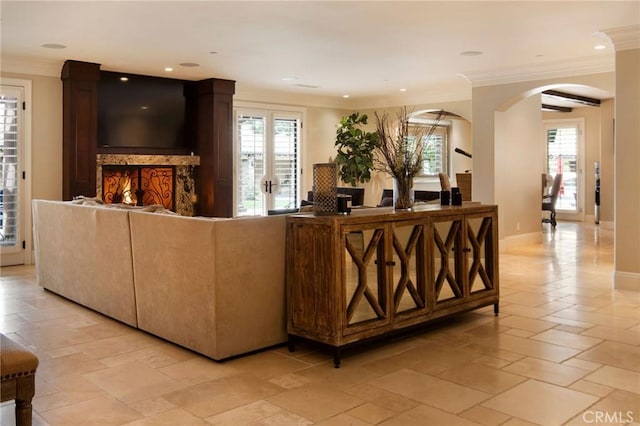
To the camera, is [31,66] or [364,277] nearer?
[364,277]

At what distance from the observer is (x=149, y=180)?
8.86 metres

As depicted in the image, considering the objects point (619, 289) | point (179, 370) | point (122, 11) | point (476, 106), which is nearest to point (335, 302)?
point (179, 370)

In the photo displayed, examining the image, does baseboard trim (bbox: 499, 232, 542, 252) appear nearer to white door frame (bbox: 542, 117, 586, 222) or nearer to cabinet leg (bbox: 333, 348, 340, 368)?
white door frame (bbox: 542, 117, 586, 222)

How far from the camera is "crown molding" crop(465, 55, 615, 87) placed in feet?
24.2

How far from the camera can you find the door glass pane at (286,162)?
1072 cm

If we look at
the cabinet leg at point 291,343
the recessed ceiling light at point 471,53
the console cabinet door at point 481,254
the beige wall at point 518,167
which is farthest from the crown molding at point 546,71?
the cabinet leg at point 291,343

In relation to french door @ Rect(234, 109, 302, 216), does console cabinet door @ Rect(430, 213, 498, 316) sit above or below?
below

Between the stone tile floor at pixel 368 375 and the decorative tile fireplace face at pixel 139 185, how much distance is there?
3535 millimetres

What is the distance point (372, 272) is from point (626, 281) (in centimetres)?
362

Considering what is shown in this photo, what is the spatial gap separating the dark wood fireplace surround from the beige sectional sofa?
335cm

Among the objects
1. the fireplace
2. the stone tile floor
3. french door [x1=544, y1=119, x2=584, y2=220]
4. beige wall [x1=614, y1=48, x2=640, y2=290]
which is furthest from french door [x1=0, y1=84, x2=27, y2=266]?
french door [x1=544, y1=119, x2=584, y2=220]

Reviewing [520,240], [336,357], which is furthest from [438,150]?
[336,357]

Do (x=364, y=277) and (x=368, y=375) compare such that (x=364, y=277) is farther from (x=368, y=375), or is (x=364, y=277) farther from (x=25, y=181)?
(x=25, y=181)

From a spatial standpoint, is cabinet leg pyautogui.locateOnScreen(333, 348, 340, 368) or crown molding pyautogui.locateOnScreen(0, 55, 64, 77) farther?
crown molding pyautogui.locateOnScreen(0, 55, 64, 77)
